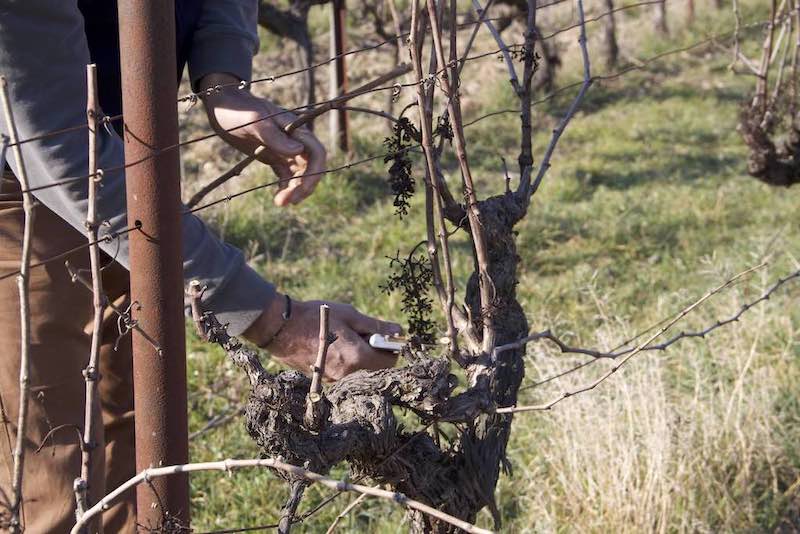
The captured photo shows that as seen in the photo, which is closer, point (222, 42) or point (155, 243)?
point (155, 243)

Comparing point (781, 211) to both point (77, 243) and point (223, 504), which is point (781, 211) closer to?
point (223, 504)

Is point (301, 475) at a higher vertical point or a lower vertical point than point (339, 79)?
lower

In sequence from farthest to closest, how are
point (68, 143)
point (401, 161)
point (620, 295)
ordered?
point (620, 295), point (401, 161), point (68, 143)

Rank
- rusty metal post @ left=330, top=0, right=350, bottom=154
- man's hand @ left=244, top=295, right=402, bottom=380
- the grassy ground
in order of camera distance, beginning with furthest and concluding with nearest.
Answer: rusty metal post @ left=330, top=0, right=350, bottom=154 → the grassy ground → man's hand @ left=244, top=295, right=402, bottom=380

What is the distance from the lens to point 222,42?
2.08 metres

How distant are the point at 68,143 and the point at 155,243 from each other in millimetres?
330

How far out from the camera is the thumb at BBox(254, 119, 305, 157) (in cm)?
180

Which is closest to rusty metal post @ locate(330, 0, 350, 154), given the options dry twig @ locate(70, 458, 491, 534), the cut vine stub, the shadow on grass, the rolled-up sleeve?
the shadow on grass

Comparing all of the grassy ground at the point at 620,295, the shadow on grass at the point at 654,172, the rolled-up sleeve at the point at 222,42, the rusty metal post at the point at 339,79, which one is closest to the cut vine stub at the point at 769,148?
the grassy ground at the point at 620,295

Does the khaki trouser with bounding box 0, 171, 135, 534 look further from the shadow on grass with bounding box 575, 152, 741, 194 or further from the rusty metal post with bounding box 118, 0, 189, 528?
the shadow on grass with bounding box 575, 152, 741, 194

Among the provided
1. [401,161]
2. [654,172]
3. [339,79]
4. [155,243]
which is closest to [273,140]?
[401,161]

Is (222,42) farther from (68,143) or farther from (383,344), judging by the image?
(383,344)

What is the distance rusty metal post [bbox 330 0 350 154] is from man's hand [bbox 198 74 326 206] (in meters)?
4.56

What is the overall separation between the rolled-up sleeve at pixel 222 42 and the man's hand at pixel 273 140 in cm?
14
